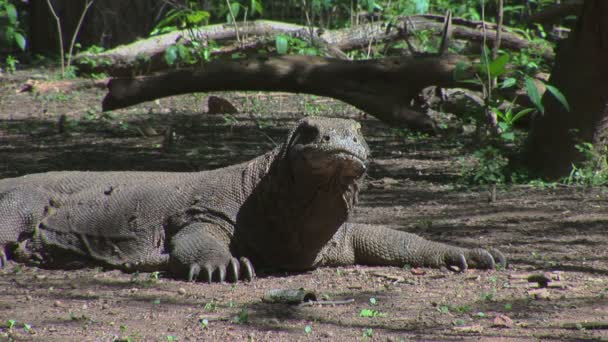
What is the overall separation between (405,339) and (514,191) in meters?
3.40

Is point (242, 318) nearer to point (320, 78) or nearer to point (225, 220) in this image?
point (225, 220)

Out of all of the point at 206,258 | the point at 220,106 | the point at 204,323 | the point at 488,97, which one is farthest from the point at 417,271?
the point at 220,106

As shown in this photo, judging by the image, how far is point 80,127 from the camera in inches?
372

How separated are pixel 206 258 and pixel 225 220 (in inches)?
13.7

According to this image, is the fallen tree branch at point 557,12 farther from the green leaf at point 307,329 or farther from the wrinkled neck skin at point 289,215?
→ the green leaf at point 307,329

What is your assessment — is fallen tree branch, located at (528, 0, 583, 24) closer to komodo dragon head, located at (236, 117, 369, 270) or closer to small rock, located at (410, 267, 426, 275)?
small rock, located at (410, 267, 426, 275)

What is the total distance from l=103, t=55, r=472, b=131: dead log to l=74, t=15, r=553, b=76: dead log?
2.67 metres

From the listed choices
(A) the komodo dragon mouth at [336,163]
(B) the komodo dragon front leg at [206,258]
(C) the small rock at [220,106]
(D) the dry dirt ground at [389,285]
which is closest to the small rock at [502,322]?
(D) the dry dirt ground at [389,285]

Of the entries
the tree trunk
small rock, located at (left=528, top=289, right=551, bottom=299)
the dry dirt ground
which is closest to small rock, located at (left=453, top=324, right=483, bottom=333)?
the dry dirt ground

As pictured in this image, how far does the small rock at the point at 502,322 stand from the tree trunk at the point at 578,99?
3.35 metres

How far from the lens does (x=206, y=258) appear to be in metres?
4.17

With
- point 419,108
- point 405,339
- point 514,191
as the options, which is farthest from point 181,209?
point 419,108

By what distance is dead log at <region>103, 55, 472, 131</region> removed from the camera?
771 cm

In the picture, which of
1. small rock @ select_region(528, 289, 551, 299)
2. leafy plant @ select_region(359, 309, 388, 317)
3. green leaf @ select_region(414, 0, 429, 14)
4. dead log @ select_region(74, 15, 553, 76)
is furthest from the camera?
green leaf @ select_region(414, 0, 429, 14)
